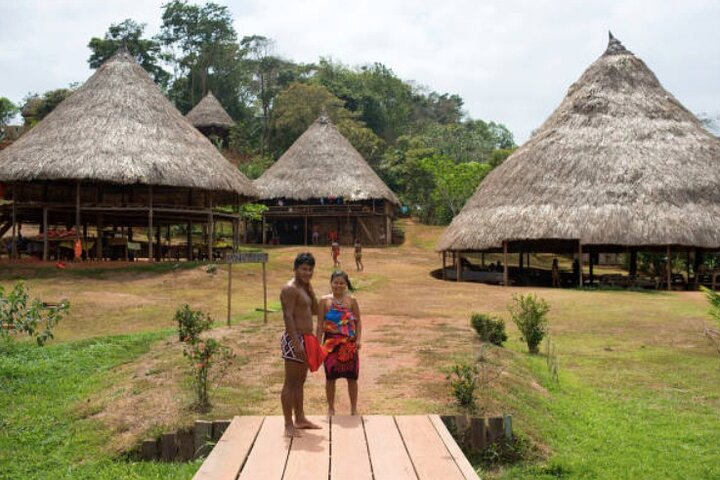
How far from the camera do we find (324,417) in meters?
5.73

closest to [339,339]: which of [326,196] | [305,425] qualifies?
[305,425]

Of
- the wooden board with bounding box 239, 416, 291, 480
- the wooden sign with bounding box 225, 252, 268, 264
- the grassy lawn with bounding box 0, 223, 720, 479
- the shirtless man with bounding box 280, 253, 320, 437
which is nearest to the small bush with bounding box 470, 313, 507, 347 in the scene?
the grassy lawn with bounding box 0, 223, 720, 479

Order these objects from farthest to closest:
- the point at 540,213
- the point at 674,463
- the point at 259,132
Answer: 1. the point at 259,132
2. the point at 540,213
3. the point at 674,463

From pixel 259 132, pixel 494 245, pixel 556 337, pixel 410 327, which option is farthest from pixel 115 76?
pixel 259 132

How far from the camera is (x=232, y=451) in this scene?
186 inches

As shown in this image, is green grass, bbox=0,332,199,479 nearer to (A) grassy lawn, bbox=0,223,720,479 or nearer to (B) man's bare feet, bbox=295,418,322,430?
(A) grassy lawn, bbox=0,223,720,479

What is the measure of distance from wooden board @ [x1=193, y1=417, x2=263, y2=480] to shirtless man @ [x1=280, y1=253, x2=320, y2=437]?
0.34 meters

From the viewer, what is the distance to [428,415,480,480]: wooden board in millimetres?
4292

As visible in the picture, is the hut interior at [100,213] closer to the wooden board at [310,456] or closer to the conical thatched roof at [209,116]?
the wooden board at [310,456]

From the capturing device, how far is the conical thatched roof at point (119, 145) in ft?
70.5

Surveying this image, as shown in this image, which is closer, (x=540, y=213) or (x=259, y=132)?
(x=540, y=213)

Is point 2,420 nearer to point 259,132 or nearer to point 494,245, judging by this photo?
point 494,245

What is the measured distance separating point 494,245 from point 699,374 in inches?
549

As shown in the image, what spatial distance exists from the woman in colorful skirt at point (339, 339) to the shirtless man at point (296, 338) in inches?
12.4
